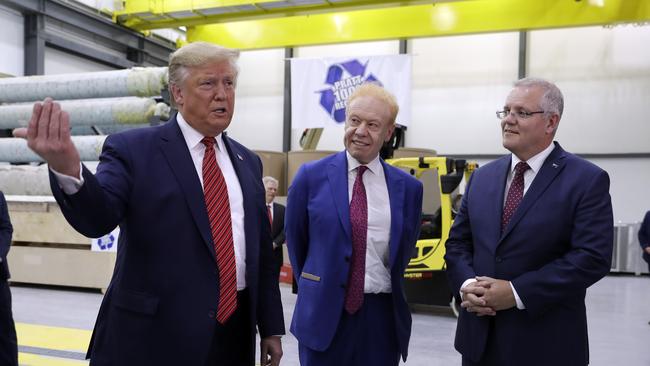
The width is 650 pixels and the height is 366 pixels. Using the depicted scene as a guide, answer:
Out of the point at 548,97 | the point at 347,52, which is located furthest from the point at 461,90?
the point at 548,97

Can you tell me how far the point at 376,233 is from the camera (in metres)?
2.15

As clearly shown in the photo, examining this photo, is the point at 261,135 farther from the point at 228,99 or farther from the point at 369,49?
the point at 228,99

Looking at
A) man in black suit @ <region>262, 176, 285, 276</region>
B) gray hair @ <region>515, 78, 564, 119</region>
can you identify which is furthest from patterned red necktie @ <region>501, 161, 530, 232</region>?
man in black suit @ <region>262, 176, 285, 276</region>

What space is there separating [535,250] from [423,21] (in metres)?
8.27

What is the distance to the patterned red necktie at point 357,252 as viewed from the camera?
2.09 meters

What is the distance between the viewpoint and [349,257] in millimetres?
2086

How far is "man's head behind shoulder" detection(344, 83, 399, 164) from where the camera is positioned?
2146 millimetres

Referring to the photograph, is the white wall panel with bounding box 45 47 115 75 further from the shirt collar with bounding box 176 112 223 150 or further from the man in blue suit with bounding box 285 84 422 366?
the shirt collar with bounding box 176 112 223 150

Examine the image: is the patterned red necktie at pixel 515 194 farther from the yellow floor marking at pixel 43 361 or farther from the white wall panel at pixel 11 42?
the white wall panel at pixel 11 42

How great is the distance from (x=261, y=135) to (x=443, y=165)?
862cm

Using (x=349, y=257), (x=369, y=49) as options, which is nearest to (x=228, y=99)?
(x=349, y=257)

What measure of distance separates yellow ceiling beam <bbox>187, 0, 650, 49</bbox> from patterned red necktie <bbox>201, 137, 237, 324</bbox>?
8565 mm

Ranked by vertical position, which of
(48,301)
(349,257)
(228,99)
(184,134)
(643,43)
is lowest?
(48,301)

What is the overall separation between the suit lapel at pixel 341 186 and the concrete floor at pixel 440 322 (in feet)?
8.00
